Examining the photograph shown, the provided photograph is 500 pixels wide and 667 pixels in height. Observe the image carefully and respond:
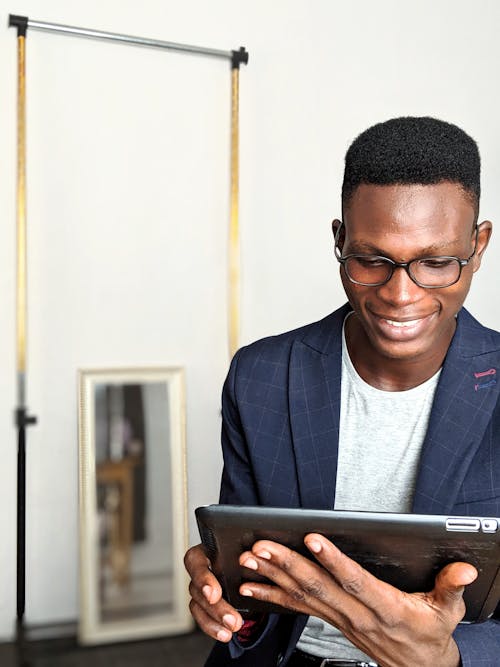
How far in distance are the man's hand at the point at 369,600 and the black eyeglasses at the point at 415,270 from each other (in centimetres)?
40

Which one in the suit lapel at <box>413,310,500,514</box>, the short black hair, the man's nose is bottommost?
the suit lapel at <box>413,310,500,514</box>

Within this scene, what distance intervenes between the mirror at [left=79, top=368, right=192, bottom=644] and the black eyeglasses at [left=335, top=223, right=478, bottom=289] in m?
1.60

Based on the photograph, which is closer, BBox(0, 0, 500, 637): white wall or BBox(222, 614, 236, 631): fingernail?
BBox(222, 614, 236, 631): fingernail

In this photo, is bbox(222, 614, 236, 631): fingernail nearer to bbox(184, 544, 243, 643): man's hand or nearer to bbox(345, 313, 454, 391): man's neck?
bbox(184, 544, 243, 643): man's hand

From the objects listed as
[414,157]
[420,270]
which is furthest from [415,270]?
[414,157]

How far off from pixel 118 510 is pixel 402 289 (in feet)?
5.63

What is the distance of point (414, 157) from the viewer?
3.66 ft

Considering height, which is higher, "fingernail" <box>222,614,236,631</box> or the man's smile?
the man's smile

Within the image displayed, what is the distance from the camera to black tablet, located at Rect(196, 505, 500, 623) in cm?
87

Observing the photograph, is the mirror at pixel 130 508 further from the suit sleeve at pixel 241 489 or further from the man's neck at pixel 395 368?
the man's neck at pixel 395 368

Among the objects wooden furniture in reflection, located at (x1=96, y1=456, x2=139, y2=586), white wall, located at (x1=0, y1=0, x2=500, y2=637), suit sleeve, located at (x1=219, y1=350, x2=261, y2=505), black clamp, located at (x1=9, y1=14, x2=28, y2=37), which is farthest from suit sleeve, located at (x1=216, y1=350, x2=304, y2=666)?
black clamp, located at (x1=9, y1=14, x2=28, y2=37)

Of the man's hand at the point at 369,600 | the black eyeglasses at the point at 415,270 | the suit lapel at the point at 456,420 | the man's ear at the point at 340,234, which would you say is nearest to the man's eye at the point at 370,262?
the black eyeglasses at the point at 415,270

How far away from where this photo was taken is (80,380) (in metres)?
2.61

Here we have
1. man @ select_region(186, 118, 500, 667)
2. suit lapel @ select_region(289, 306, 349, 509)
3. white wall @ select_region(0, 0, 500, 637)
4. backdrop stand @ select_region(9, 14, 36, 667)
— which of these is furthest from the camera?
white wall @ select_region(0, 0, 500, 637)
